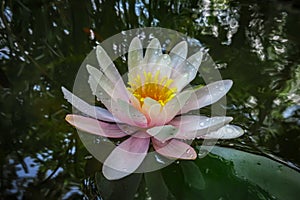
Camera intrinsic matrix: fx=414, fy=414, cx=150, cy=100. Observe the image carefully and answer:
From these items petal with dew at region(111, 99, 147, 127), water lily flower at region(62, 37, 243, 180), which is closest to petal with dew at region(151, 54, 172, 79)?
water lily flower at region(62, 37, 243, 180)

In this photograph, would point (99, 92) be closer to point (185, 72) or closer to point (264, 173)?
point (185, 72)

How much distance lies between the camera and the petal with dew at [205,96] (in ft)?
2.26

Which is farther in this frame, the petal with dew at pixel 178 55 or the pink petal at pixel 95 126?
the petal with dew at pixel 178 55

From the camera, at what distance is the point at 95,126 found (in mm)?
664

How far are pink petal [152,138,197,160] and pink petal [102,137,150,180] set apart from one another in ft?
0.06

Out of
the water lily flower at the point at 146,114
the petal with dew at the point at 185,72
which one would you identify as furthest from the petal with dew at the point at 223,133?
the petal with dew at the point at 185,72

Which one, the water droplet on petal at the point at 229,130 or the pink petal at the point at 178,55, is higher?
the pink petal at the point at 178,55

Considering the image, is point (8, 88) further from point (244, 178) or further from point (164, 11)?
point (244, 178)

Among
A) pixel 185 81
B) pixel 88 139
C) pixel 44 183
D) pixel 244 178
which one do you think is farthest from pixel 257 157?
pixel 44 183

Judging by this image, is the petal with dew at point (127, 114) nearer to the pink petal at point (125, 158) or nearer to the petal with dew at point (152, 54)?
the pink petal at point (125, 158)

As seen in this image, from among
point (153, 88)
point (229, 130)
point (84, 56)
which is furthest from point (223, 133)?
point (84, 56)

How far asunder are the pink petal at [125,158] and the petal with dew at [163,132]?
0.02m

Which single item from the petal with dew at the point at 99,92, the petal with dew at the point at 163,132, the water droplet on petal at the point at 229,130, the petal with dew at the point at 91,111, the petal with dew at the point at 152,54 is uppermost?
the petal with dew at the point at 152,54

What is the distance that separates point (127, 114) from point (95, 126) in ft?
0.22
